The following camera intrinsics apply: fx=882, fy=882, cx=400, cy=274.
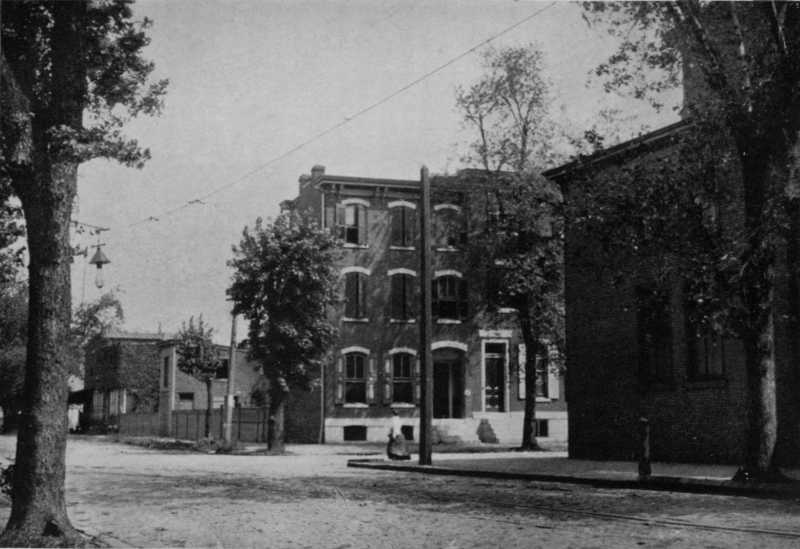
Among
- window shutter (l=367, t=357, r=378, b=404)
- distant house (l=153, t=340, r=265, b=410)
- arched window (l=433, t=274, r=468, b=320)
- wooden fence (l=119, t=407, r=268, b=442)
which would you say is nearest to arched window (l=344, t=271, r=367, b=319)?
window shutter (l=367, t=357, r=378, b=404)

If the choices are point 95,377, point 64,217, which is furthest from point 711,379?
point 95,377

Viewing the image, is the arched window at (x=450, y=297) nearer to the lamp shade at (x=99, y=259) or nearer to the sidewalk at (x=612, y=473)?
the sidewalk at (x=612, y=473)

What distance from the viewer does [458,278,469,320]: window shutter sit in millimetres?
38438

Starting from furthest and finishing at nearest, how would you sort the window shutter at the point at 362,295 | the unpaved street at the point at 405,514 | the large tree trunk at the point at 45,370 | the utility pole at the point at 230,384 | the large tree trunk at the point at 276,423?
the window shutter at the point at 362,295 → the utility pole at the point at 230,384 → the large tree trunk at the point at 276,423 → the unpaved street at the point at 405,514 → the large tree trunk at the point at 45,370

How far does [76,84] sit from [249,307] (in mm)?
20717

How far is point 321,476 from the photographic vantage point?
1769 centimetres

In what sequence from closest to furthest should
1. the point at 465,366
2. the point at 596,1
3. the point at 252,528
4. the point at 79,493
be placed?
the point at 252,528
the point at 79,493
the point at 596,1
the point at 465,366

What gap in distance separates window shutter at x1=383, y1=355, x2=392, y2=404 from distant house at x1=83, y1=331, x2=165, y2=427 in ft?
65.5

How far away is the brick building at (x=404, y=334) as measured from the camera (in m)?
36.6

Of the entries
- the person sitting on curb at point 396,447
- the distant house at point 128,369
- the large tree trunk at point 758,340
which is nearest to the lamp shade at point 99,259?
the person sitting on curb at point 396,447

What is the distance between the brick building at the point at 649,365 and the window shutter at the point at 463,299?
1579 cm

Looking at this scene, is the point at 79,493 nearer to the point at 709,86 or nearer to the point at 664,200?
the point at 664,200

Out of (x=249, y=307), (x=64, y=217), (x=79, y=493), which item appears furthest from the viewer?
(x=249, y=307)

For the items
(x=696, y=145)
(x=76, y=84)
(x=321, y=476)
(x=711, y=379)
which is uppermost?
(x=696, y=145)
